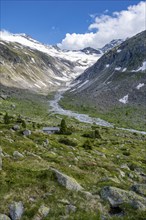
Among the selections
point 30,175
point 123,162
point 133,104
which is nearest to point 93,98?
point 133,104

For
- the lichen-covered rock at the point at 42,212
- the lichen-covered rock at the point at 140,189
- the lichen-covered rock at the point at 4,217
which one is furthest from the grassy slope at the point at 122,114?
the lichen-covered rock at the point at 4,217

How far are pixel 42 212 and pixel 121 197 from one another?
5195 mm

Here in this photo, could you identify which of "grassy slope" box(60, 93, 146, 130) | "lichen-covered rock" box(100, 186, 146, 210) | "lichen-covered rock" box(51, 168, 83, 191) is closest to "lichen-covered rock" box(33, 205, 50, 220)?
"lichen-covered rock" box(51, 168, 83, 191)

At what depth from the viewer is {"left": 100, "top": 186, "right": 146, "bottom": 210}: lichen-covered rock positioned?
66.8ft

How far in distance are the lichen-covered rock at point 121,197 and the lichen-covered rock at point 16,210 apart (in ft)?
17.3

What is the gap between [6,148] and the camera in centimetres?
2898

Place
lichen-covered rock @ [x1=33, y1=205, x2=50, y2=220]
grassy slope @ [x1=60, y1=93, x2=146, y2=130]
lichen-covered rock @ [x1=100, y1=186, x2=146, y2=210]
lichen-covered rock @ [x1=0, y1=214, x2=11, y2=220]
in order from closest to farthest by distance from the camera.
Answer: lichen-covered rock @ [x1=0, y1=214, x2=11, y2=220] → lichen-covered rock @ [x1=33, y1=205, x2=50, y2=220] → lichen-covered rock @ [x1=100, y1=186, x2=146, y2=210] → grassy slope @ [x1=60, y1=93, x2=146, y2=130]

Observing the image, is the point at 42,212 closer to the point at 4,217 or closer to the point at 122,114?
the point at 4,217

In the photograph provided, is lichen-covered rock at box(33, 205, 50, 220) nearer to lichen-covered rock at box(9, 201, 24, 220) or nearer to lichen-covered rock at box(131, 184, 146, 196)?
lichen-covered rock at box(9, 201, 24, 220)

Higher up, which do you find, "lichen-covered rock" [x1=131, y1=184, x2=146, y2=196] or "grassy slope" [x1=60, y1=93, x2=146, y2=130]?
"lichen-covered rock" [x1=131, y1=184, x2=146, y2=196]

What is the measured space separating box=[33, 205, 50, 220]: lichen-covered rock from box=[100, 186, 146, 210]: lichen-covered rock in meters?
3.92

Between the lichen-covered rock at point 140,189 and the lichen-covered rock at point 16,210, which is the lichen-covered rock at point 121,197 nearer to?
the lichen-covered rock at point 140,189

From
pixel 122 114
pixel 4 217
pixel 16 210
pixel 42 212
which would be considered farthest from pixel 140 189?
pixel 122 114

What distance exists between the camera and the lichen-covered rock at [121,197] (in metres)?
20.4
